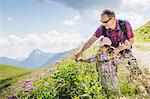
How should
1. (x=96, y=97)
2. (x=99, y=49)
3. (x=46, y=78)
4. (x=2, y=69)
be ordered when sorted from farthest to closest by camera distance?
(x=2, y=69), (x=46, y=78), (x=99, y=49), (x=96, y=97)

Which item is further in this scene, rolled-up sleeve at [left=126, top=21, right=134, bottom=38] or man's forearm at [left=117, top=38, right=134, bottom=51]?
rolled-up sleeve at [left=126, top=21, right=134, bottom=38]

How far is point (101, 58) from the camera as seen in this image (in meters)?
8.13

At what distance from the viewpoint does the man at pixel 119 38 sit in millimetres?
8235

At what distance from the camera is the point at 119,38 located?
856 centimetres

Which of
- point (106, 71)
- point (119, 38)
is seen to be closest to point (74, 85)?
point (106, 71)

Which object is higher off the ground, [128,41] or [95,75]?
[128,41]

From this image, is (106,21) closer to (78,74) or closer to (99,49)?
(99,49)

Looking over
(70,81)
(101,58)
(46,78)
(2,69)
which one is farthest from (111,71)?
(2,69)

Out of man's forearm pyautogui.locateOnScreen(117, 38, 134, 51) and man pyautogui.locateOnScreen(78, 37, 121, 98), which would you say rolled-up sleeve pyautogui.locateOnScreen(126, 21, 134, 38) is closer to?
man's forearm pyautogui.locateOnScreen(117, 38, 134, 51)

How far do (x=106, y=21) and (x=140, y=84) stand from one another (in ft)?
4.79

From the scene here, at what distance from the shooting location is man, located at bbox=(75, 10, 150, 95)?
8.24m

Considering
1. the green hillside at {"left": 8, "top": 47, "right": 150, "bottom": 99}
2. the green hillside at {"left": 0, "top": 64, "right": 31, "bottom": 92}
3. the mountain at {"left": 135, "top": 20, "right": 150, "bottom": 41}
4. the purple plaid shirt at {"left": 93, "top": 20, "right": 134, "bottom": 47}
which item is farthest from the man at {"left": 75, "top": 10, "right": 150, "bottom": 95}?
the green hillside at {"left": 0, "top": 64, "right": 31, "bottom": 92}

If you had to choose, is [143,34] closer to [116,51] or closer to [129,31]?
[129,31]

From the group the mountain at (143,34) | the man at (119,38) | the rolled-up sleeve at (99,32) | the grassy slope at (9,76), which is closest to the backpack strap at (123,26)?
the man at (119,38)
